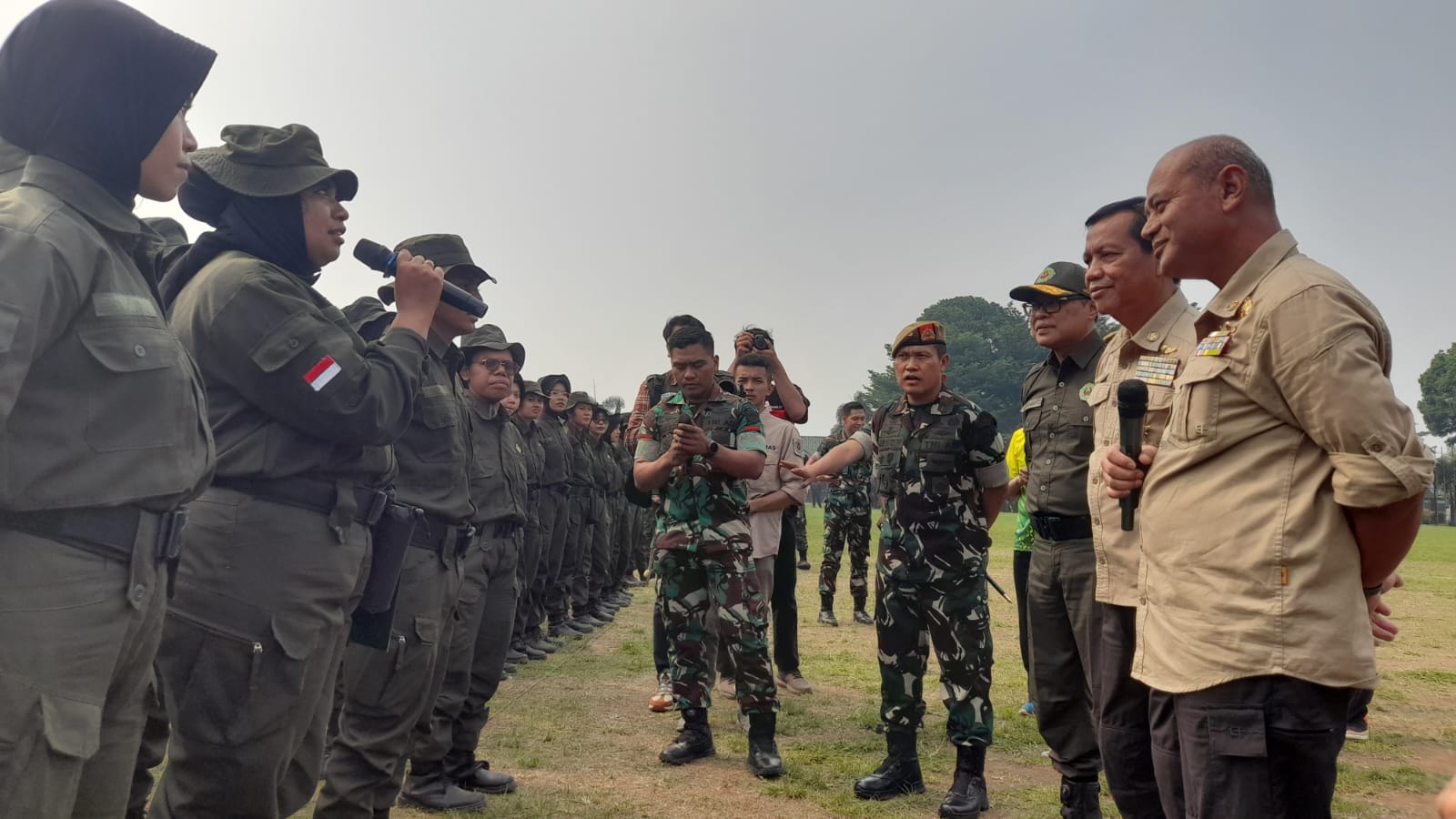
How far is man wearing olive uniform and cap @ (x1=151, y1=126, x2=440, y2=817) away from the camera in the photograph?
8.45 feet

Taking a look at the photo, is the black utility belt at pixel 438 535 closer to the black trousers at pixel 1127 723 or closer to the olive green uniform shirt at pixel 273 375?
the olive green uniform shirt at pixel 273 375

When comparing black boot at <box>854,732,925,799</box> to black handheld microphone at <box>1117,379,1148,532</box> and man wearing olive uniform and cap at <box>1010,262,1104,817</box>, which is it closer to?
man wearing olive uniform and cap at <box>1010,262,1104,817</box>

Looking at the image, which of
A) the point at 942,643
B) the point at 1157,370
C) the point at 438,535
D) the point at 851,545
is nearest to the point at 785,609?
the point at 942,643

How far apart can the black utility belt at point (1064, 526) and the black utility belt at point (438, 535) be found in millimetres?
2692

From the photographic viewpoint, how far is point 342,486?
2.86 m

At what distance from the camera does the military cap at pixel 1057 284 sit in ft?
15.0

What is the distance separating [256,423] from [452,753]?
316 centimetres

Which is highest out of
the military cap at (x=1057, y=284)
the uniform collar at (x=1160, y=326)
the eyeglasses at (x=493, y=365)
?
the military cap at (x=1057, y=284)

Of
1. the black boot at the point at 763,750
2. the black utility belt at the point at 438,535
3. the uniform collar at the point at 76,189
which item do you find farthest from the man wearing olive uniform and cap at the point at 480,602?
the uniform collar at the point at 76,189

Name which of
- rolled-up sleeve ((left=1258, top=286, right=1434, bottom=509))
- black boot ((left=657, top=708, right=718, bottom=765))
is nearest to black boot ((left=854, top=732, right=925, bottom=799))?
black boot ((left=657, top=708, right=718, bottom=765))

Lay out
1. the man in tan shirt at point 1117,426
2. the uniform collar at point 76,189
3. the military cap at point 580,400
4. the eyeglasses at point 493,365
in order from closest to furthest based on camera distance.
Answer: the uniform collar at point 76,189, the man in tan shirt at point 1117,426, the eyeglasses at point 493,365, the military cap at point 580,400

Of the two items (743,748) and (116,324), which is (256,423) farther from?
(743,748)

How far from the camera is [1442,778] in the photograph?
17.6ft

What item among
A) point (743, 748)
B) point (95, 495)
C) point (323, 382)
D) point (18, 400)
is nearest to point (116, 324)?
point (18, 400)
